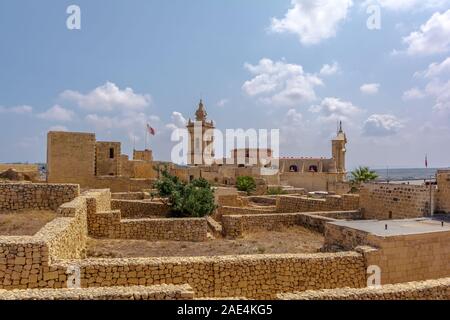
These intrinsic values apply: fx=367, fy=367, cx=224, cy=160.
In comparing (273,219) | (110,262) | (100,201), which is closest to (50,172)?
(100,201)

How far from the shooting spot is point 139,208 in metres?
16.7

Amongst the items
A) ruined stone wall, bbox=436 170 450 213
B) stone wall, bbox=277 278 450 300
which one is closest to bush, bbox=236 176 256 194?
ruined stone wall, bbox=436 170 450 213

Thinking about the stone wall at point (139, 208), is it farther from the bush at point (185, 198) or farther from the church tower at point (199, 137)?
the church tower at point (199, 137)

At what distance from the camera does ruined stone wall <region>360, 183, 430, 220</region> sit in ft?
43.2

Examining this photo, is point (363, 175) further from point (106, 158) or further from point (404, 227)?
point (404, 227)

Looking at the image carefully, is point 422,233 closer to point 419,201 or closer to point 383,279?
point 383,279

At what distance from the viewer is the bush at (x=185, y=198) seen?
16297mm

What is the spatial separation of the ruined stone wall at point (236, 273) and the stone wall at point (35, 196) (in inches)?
257

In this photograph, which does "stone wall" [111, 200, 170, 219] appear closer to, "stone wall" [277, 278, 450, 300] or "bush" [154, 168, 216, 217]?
"bush" [154, 168, 216, 217]

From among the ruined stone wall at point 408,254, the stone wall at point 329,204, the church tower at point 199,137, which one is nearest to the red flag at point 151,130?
the church tower at point 199,137

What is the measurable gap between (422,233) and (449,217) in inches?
151

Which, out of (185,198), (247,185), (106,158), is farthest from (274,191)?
(185,198)

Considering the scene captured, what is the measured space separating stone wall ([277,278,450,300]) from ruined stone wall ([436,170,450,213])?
676cm

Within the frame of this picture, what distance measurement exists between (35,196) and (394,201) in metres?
13.4
